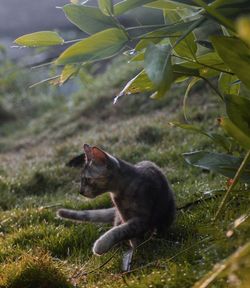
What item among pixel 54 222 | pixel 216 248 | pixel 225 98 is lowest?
pixel 54 222

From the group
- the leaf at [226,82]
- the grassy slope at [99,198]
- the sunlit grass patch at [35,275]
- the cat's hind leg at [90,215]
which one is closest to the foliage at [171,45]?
the leaf at [226,82]

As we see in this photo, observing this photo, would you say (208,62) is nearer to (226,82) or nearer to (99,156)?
(226,82)

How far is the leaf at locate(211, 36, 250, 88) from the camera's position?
229 centimetres

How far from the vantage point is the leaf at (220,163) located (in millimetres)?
2658

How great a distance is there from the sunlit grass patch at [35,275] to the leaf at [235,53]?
1518 millimetres

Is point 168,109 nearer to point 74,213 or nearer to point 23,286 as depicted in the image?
point 74,213

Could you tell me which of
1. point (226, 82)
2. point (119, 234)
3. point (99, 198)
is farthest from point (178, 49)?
point (99, 198)

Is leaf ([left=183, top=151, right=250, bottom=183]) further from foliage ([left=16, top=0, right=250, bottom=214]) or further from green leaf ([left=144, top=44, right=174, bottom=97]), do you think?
green leaf ([left=144, top=44, right=174, bottom=97])

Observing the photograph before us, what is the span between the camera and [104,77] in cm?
1230

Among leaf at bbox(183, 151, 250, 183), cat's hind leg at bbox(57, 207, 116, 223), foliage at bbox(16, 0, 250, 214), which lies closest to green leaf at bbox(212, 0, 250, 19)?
foliage at bbox(16, 0, 250, 214)

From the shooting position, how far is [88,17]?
8.21ft

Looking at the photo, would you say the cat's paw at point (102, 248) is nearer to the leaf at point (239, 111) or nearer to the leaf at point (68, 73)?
the leaf at point (68, 73)

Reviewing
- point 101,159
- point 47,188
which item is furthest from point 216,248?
point 47,188

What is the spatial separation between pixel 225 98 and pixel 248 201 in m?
0.71
